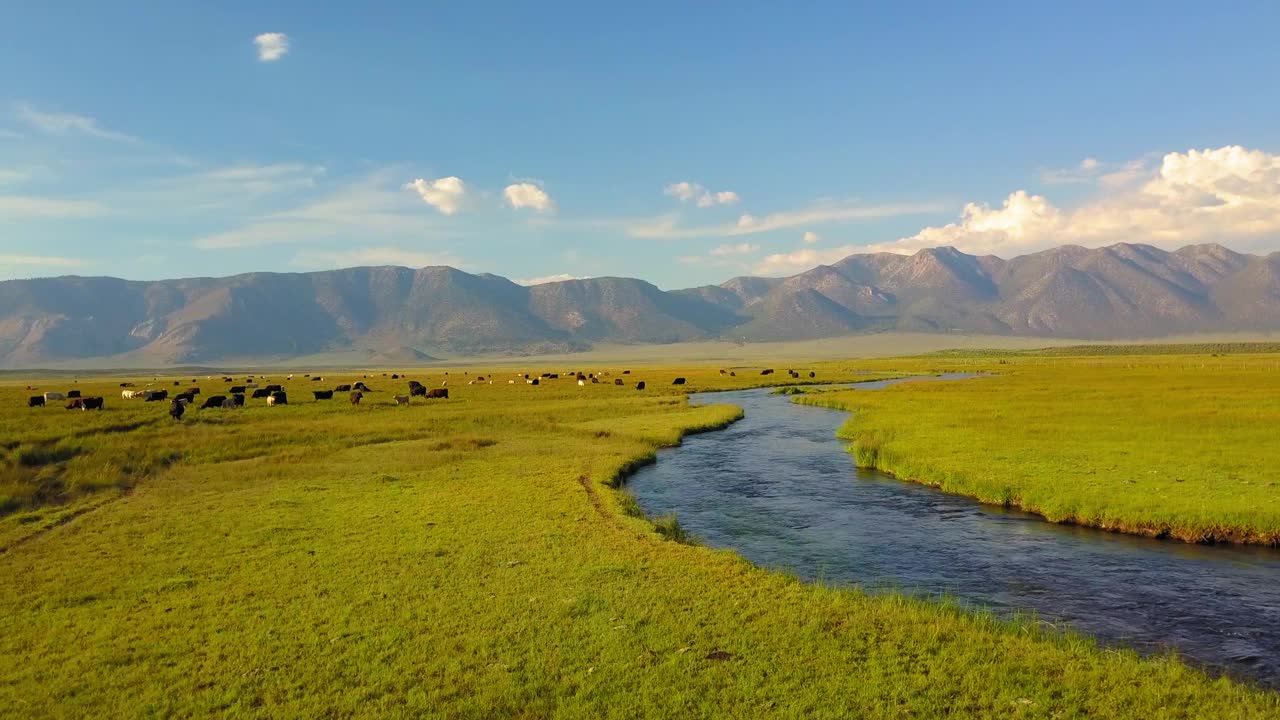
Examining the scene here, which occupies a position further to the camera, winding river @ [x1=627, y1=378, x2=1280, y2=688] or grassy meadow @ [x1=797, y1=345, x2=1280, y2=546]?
grassy meadow @ [x1=797, y1=345, x2=1280, y2=546]

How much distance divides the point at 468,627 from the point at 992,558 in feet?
45.5

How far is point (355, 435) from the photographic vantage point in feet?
141

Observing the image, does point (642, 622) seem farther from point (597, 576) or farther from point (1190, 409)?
point (1190, 409)

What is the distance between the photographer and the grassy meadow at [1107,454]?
22.0m

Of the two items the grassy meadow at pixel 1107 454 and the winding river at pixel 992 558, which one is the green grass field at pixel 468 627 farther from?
the grassy meadow at pixel 1107 454

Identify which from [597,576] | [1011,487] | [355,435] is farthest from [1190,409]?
[355,435]

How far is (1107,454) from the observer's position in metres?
31.4

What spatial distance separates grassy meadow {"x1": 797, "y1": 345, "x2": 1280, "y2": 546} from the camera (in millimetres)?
21984

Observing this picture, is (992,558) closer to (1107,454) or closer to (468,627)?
(468,627)

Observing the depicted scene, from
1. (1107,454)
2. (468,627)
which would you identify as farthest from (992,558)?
(1107,454)

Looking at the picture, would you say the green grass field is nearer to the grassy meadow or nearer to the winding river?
the winding river

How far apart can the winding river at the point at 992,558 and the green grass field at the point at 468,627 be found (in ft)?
6.86

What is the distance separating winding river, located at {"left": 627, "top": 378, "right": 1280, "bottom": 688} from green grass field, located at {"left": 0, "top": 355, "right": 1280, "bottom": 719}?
2.09 meters

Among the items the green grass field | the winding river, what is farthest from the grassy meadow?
the green grass field
